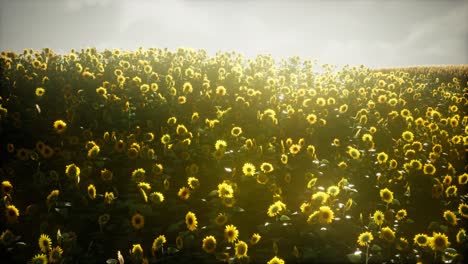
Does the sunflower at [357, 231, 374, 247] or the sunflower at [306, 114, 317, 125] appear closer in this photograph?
the sunflower at [357, 231, 374, 247]

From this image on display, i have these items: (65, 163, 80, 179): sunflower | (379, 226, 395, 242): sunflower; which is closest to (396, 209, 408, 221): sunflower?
(379, 226, 395, 242): sunflower

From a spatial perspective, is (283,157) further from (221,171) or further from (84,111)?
(84,111)

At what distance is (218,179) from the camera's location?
5.35m

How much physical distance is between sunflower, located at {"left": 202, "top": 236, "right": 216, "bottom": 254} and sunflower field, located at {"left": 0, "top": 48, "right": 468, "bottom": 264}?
0.01 meters

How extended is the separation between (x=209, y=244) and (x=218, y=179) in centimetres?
169

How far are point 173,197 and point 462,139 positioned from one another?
5.61 meters

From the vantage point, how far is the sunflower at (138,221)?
4.06 meters

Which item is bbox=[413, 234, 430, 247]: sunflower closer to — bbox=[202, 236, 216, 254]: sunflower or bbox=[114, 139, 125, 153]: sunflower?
bbox=[202, 236, 216, 254]: sunflower

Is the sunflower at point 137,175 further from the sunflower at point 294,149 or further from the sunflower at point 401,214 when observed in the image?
the sunflower at point 401,214

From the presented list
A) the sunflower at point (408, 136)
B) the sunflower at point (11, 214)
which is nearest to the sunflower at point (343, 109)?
the sunflower at point (408, 136)

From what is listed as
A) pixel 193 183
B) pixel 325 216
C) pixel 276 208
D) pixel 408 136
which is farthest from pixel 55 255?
pixel 408 136

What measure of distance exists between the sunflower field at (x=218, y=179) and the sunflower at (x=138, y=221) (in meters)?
0.01

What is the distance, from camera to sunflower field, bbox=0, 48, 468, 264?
394 centimetres

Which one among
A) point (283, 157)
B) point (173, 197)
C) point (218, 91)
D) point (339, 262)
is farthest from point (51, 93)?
point (339, 262)
